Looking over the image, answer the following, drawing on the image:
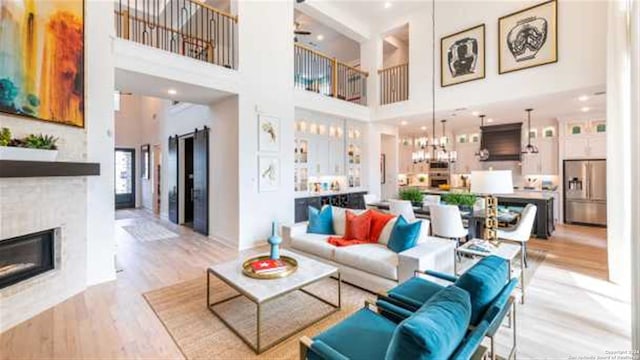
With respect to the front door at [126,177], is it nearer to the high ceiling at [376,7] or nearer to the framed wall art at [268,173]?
the framed wall art at [268,173]

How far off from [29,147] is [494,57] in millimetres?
7283

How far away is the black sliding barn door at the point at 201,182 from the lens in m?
5.99

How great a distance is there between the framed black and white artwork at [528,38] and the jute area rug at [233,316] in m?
4.10

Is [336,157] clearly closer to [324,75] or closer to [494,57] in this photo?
[324,75]

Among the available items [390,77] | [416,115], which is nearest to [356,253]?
[416,115]

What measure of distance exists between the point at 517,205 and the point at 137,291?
24.0 ft

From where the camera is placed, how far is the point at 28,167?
2.56m

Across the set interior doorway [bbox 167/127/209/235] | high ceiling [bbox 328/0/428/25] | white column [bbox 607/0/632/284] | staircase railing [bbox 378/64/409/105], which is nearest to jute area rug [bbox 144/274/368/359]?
white column [bbox 607/0/632/284]

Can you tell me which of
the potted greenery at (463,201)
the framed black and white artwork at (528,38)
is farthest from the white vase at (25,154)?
the framed black and white artwork at (528,38)

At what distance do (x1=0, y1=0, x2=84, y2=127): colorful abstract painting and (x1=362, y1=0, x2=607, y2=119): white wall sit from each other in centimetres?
622

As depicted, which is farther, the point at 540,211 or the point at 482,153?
the point at 482,153

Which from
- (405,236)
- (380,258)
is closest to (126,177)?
(380,258)

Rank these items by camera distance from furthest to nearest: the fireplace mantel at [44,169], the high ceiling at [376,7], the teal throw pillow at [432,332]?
the high ceiling at [376,7] < the fireplace mantel at [44,169] < the teal throw pillow at [432,332]

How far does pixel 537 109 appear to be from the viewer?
6723 mm
